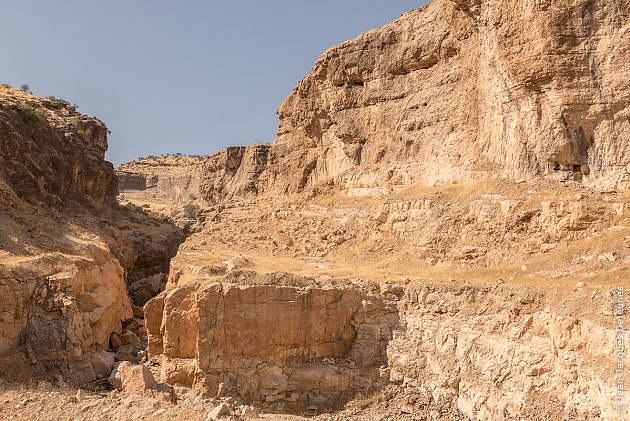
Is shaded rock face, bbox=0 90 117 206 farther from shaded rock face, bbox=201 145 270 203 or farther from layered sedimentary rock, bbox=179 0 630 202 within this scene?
shaded rock face, bbox=201 145 270 203

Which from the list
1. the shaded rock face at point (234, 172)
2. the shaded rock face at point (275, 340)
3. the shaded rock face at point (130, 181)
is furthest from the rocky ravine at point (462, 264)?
the shaded rock face at point (130, 181)

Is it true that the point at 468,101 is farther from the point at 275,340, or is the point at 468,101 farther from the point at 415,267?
the point at 275,340

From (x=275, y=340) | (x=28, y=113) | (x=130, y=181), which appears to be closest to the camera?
(x=275, y=340)

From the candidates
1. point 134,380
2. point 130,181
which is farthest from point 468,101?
point 130,181

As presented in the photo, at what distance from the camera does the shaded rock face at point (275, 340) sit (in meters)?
13.4

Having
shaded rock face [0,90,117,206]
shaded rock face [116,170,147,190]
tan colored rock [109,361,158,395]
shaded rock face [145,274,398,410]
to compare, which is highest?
shaded rock face [116,170,147,190]

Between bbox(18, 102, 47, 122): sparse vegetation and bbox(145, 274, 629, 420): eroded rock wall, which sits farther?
bbox(18, 102, 47, 122): sparse vegetation

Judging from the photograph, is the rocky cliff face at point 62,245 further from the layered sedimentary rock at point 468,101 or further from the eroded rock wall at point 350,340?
the layered sedimentary rock at point 468,101

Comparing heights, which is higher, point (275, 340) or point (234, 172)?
point (234, 172)

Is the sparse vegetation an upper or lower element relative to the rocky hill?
upper

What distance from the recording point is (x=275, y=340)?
13.8 metres

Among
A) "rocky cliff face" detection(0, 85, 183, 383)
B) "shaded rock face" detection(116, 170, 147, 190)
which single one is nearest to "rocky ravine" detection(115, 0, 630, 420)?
"rocky cliff face" detection(0, 85, 183, 383)

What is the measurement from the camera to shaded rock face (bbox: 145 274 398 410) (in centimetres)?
1341

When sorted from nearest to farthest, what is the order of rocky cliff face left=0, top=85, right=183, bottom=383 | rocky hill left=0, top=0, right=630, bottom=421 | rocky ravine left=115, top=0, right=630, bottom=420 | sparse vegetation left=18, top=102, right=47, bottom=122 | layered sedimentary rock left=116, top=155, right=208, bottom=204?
rocky ravine left=115, top=0, right=630, bottom=420
rocky hill left=0, top=0, right=630, bottom=421
rocky cliff face left=0, top=85, right=183, bottom=383
sparse vegetation left=18, top=102, right=47, bottom=122
layered sedimentary rock left=116, top=155, right=208, bottom=204
